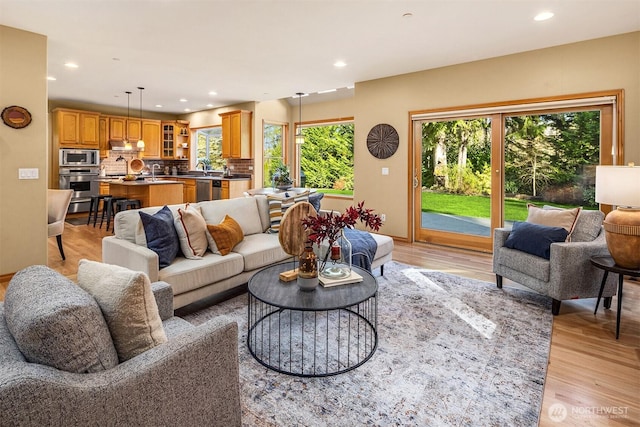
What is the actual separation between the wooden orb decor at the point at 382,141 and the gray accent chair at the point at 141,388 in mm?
4790

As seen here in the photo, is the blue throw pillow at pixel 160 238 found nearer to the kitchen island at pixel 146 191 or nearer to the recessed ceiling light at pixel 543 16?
the recessed ceiling light at pixel 543 16

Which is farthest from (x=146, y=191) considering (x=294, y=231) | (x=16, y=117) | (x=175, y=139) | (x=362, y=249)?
(x=294, y=231)

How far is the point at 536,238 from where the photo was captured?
3121 mm

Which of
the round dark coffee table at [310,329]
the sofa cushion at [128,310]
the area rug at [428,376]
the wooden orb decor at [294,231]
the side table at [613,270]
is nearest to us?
the sofa cushion at [128,310]

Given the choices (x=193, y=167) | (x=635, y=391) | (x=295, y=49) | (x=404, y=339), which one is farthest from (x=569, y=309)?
(x=193, y=167)

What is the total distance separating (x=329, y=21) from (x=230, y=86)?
11.2 ft

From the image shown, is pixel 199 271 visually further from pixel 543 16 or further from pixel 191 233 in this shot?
pixel 543 16

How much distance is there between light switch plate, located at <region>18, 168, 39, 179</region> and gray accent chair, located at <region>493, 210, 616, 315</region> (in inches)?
198

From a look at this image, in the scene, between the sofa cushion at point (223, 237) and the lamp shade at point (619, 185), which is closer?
the lamp shade at point (619, 185)

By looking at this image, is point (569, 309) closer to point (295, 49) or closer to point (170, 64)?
point (295, 49)

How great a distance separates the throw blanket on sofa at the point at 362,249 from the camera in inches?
134

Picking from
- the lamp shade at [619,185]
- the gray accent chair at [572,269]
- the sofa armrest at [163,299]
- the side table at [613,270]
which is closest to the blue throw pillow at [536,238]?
the gray accent chair at [572,269]

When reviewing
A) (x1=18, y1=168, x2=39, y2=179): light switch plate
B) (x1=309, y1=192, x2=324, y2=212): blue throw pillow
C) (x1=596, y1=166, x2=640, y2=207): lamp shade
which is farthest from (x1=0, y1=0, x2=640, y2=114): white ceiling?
(x1=309, y1=192, x2=324, y2=212): blue throw pillow

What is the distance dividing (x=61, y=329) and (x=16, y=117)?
13.0ft
